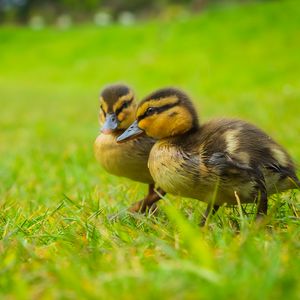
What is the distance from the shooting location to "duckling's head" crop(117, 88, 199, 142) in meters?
2.55

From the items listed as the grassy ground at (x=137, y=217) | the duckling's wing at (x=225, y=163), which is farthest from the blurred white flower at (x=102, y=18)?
the duckling's wing at (x=225, y=163)

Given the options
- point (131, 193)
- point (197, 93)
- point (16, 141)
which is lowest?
point (197, 93)

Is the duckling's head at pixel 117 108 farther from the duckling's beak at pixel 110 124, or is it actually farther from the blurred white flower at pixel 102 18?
the blurred white flower at pixel 102 18

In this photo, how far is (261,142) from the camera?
235cm

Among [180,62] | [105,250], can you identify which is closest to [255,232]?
[105,250]

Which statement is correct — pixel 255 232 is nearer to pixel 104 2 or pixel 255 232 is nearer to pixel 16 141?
pixel 16 141

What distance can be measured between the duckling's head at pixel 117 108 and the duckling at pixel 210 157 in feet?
1.81

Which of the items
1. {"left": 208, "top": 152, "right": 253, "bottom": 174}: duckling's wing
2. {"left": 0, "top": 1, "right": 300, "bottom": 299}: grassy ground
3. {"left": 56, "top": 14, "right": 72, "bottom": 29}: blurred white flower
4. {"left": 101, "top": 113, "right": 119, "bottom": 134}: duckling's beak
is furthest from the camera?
{"left": 56, "top": 14, "right": 72, "bottom": 29}: blurred white flower

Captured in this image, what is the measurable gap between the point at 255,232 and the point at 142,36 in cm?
1901

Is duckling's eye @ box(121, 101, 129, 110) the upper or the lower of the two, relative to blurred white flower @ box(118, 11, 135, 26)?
upper

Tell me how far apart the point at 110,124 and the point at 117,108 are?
9 cm

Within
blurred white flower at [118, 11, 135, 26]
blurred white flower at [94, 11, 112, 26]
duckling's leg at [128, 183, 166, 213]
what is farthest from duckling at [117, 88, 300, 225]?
blurred white flower at [94, 11, 112, 26]

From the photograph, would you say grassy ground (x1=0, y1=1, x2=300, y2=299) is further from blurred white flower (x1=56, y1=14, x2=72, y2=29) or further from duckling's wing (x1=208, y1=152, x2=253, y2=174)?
blurred white flower (x1=56, y1=14, x2=72, y2=29)

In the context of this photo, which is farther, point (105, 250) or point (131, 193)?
point (131, 193)
